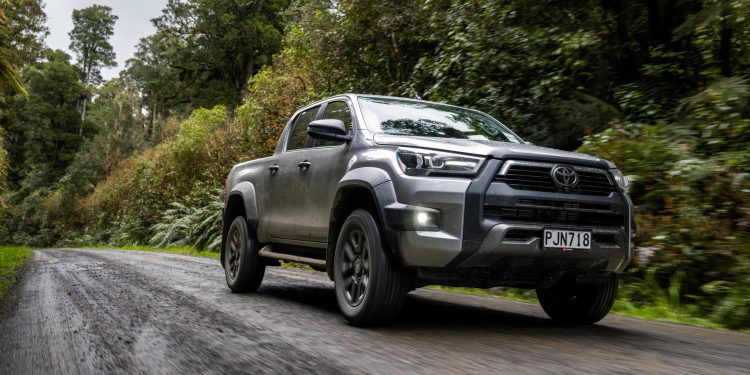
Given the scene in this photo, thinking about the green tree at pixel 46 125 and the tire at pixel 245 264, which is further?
the green tree at pixel 46 125

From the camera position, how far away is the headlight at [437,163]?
14.3 feet

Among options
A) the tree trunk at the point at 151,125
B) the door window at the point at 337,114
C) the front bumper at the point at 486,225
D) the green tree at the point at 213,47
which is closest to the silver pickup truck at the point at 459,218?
the front bumper at the point at 486,225

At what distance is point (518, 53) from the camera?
1118 cm

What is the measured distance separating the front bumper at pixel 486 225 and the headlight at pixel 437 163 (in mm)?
67

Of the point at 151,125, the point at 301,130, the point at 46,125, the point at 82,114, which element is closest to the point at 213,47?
the point at 151,125

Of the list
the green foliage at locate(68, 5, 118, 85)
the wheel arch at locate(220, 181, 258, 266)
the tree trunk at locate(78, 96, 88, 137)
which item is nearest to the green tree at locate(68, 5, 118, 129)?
the green foliage at locate(68, 5, 118, 85)

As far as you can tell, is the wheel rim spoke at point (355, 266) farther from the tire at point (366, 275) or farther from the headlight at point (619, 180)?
the headlight at point (619, 180)

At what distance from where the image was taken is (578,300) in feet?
17.1

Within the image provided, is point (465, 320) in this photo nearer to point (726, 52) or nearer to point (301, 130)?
point (301, 130)

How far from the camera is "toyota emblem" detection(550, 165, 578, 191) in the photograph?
4383 millimetres

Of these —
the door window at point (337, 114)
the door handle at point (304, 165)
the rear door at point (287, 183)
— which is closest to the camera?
the door window at point (337, 114)

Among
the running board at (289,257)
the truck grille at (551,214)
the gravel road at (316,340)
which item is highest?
the truck grille at (551,214)

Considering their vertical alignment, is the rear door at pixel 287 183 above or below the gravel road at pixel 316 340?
above

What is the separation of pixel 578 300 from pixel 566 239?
115cm
